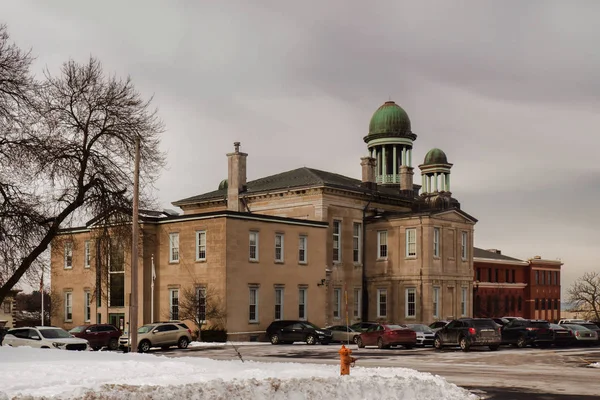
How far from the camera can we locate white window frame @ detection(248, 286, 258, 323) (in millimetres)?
54125

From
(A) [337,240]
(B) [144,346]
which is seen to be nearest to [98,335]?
(B) [144,346]

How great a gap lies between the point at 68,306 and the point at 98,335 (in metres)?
17.3

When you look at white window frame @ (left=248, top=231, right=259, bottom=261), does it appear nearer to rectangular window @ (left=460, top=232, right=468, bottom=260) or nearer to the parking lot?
the parking lot

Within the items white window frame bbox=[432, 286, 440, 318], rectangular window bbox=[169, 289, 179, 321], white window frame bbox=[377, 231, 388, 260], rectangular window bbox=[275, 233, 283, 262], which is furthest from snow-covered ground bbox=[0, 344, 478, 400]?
white window frame bbox=[377, 231, 388, 260]

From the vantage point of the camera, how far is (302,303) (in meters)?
58.2

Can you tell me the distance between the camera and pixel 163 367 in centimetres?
1988

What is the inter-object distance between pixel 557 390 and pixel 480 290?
80.5 meters

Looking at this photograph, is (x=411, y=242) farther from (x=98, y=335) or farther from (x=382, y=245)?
(x=98, y=335)

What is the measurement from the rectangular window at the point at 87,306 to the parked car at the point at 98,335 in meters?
13.7

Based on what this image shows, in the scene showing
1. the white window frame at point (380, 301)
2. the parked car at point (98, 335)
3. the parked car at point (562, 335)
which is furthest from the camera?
the white window frame at point (380, 301)

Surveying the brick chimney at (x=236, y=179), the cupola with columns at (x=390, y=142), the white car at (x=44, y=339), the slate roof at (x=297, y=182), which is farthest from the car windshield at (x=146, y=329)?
the cupola with columns at (x=390, y=142)

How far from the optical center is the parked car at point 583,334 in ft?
151

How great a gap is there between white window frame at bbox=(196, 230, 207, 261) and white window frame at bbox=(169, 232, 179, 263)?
6.78 ft

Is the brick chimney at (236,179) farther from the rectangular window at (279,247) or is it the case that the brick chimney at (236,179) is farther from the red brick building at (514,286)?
the red brick building at (514,286)
